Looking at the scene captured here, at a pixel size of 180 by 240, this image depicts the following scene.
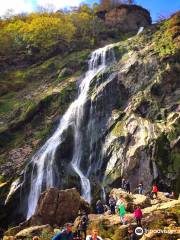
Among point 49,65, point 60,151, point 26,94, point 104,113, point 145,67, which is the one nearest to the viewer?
point 60,151

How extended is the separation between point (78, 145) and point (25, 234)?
21.6 metres

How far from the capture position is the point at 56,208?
32219 mm

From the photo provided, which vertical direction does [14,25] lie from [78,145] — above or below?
above

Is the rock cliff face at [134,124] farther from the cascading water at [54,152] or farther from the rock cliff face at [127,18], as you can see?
the rock cliff face at [127,18]

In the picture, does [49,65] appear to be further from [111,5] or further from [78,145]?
[111,5]

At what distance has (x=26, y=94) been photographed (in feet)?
207

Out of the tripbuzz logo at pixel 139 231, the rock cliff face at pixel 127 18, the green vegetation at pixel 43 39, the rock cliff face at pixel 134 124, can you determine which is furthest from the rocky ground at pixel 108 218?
the rock cliff face at pixel 127 18

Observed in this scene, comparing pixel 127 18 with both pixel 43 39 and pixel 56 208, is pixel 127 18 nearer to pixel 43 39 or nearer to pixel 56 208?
pixel 43 39

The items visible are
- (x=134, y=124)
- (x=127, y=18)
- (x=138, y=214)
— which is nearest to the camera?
(x=138, y=214)

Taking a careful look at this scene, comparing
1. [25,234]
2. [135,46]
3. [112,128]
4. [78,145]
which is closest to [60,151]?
[78,145]

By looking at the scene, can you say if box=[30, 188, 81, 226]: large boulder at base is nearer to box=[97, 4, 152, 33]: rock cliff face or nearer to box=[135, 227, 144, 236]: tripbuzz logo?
box=[135, 227, 144, 236]: tripbuzz logo

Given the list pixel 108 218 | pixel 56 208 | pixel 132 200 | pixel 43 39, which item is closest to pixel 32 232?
pixel 56 208

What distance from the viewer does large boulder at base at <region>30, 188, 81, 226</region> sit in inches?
1256

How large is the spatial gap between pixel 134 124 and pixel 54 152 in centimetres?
963
